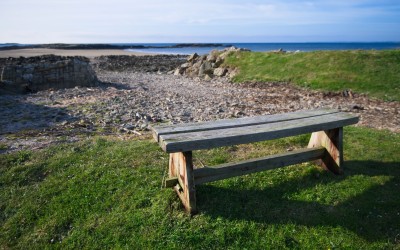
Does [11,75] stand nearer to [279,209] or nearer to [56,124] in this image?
[56,124]

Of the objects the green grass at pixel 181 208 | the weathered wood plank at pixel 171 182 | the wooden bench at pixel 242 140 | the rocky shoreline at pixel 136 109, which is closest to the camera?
the green grass at pixel 181 208

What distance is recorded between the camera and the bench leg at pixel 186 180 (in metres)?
4.41

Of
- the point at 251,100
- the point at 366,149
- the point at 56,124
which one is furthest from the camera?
the point at 251,100

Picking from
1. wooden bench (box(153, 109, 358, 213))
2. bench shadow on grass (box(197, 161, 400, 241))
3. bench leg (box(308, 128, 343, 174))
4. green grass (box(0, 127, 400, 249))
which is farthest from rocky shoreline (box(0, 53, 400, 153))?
bench leg (box(308, 128, 343, 174))

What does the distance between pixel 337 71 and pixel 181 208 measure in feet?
46.2

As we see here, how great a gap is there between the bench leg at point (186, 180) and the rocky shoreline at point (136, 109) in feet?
12.4

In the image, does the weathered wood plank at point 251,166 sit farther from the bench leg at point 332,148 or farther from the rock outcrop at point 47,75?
the rock outcrop at point 47,75

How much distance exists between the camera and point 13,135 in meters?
7.98

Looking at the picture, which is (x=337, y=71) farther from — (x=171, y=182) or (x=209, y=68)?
(x=171, y=182)

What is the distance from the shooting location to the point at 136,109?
11.2 metres

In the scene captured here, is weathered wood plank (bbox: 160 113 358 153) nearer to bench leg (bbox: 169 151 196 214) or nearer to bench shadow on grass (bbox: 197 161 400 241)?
bench leg (bbox: 169 151 196 214)

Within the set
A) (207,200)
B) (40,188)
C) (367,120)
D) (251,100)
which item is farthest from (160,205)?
(251,100)

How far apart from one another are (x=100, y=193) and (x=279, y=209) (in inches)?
112

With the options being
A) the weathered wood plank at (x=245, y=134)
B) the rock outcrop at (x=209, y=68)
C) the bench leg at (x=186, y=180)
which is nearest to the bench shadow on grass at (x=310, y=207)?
the bench leg at (x=186, y=180)
